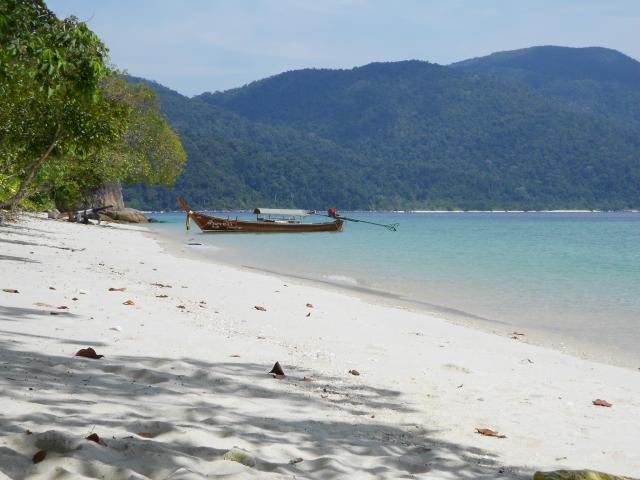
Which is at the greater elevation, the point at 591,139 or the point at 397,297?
the point at 591,139

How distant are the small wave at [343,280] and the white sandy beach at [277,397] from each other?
10.1 m

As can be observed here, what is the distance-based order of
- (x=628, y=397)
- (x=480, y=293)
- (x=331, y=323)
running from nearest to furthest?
(x=628, y=397) < (x=331, y=323) < (x=480, y=293)

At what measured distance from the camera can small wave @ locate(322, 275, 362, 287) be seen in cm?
2069

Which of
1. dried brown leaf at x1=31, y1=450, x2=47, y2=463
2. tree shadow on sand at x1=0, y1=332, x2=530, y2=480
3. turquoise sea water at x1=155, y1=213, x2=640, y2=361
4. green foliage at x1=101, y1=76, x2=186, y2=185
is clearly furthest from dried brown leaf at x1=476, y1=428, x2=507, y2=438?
green foliage at x1=101, y1=76, x2=186, y2=185

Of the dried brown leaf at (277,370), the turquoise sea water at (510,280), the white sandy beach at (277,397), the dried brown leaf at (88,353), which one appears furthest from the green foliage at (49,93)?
the turquoise sea water at (510,280)

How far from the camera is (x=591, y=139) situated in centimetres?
19775

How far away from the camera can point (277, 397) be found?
18.0ft

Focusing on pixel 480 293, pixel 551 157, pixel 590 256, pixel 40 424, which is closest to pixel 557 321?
pixel 480 293

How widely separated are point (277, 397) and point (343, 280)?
16.3 m

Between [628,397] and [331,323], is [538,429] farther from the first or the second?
[331,323]

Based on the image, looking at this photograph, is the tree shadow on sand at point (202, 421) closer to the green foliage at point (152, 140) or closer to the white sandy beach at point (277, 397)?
the white sandy beach at point (277, 397)

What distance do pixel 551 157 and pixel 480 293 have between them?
189229 millimetres

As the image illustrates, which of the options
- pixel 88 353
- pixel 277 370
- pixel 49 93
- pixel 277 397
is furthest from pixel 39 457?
pixel 49 93

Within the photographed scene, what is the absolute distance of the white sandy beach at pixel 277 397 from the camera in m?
3.88
